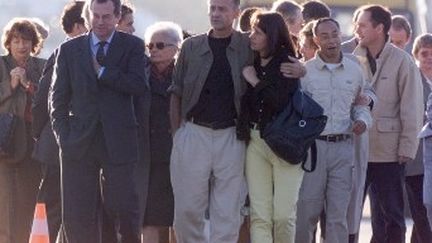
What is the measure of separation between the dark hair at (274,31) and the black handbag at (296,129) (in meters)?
0.32

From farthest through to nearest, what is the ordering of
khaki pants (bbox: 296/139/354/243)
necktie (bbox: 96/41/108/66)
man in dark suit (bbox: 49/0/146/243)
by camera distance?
khaki pants (bbox: 296/139/354/243) < necktie (bbox: 96/41/108/66) < man in dark suit (bbox: 49/0/146/243)

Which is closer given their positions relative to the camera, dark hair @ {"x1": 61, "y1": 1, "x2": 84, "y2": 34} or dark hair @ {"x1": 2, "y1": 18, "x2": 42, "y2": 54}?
dark hair @ {"x1": 61, "y1": 1, "x2": 84, "y2": 34}

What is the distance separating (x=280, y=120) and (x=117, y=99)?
3.61 feet

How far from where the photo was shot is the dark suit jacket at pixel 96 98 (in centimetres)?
973

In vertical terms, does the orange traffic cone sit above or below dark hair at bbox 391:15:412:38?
below

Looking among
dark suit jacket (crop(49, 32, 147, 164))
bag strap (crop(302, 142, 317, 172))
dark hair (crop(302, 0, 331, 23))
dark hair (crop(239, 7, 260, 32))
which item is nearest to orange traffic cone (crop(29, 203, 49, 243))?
dark suit jacket (crop(49, 32, 147, 164))

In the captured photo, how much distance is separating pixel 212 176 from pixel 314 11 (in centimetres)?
236

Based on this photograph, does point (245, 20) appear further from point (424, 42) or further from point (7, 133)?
point (424, 42)

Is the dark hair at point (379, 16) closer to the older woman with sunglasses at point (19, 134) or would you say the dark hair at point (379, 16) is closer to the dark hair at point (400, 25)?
the dark hair at point (400, 25)

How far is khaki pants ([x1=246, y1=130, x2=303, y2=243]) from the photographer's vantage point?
10125 millimetres

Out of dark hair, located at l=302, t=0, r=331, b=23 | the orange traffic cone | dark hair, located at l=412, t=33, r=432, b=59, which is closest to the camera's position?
the orange traffic cone

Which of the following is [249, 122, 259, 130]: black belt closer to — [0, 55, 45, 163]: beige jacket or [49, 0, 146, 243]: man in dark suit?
[49, 0, 146, 243]: man in dark suit

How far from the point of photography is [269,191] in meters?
10.2

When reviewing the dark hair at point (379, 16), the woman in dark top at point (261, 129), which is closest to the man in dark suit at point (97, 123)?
the woman in dark top at point (261, 129)
